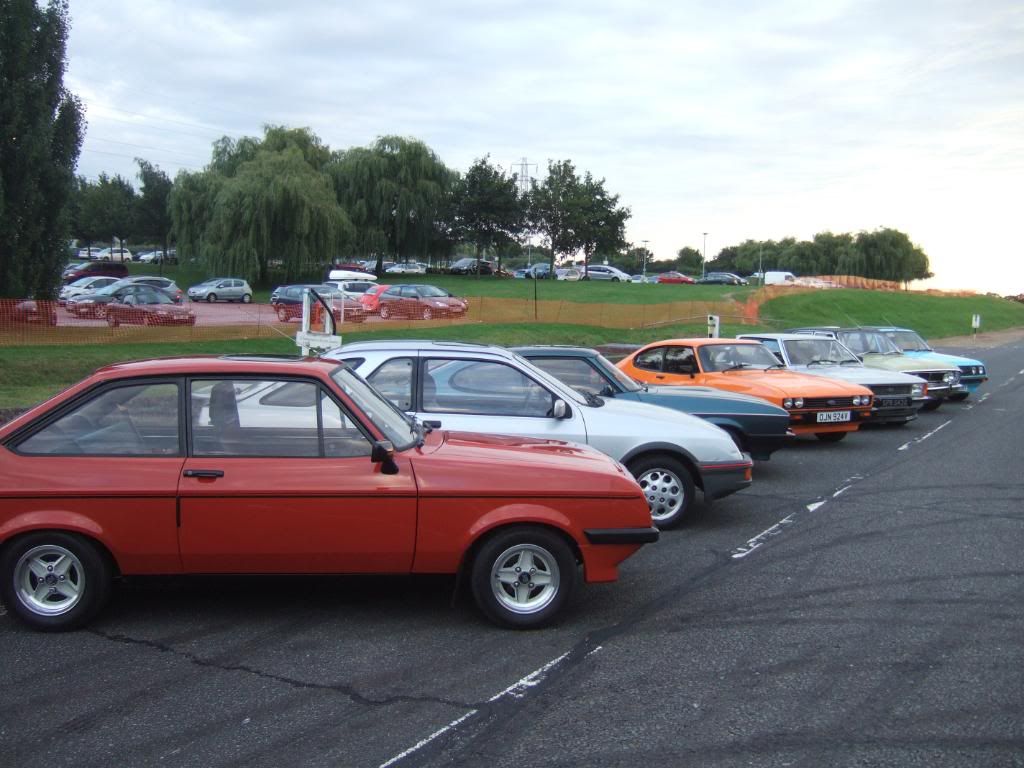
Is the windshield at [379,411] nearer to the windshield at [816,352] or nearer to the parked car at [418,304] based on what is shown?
the windshield at [816,352]

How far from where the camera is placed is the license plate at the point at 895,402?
45.7 feet

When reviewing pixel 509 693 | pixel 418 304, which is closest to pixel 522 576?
pixel 509 693

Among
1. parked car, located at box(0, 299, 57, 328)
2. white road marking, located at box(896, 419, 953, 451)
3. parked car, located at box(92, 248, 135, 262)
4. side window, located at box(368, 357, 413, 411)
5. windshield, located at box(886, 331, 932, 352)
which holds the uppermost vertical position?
parked car, located at box(92, 248, 135, 262)

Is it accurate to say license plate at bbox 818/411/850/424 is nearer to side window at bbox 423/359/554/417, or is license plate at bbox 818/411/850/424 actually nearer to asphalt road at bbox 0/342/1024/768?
asphalt road at bbox 0/342/1024/768

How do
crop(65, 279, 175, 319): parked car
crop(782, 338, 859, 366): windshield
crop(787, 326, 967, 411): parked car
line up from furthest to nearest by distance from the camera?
1. crop(65, 279, 175, 319): parked car
2. crop(787, 326, 967, 411): parked car
3. crop(782, 338, 859, 366): windshield

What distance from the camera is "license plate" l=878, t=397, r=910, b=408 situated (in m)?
13.9

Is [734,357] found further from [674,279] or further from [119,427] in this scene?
[674,279]

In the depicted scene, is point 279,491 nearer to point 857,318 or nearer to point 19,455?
point 19,455

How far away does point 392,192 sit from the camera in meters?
60.2

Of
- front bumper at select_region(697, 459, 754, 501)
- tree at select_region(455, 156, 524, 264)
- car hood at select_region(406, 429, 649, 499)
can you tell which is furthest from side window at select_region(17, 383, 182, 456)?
tree at select_region(455, 156, 524, 264)

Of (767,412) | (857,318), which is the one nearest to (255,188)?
(857,318)

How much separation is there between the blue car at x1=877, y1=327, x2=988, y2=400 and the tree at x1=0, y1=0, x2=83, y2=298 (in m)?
18.4

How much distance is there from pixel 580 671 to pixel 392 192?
57.9m

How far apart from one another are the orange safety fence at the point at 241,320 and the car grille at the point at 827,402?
16.4 meters
